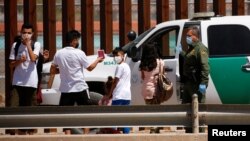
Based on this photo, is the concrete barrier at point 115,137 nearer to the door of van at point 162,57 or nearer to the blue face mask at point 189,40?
the blue face mask at point 189,40

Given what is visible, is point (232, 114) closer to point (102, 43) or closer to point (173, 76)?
point (173, 76)

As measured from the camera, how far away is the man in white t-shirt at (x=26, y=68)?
14.6 meters

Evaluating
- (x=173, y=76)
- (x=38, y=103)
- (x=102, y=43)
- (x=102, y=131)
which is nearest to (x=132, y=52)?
(x=173, y=76)

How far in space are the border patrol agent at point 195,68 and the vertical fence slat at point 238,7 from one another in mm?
5041

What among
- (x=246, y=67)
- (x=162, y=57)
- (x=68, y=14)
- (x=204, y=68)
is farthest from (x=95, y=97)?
(x=68, y=14)

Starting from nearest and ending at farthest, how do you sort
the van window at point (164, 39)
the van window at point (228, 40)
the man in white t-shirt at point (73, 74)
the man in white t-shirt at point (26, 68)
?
1. the man in white t-shirt at point (73, 74)
2. the man in white t-shirt at point (26, 68)
3. the van window at point (228, 40)
4. the van window at point (164, 39)

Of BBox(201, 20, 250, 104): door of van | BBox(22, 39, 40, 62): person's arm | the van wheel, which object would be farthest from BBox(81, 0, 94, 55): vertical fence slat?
BBox(22, 39, 40, 62): person's arm

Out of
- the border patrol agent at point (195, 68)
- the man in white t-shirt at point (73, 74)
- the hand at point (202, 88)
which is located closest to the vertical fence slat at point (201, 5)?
the border patrol agent at point (195, 68)

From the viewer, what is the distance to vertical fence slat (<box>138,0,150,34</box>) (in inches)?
772

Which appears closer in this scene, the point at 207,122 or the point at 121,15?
the point at 207,122

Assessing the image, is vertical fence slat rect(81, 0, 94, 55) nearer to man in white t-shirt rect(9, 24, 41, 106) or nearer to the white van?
the white van

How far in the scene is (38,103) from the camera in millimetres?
15500

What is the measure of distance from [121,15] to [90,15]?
64 centimetres

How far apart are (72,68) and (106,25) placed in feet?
18.6
